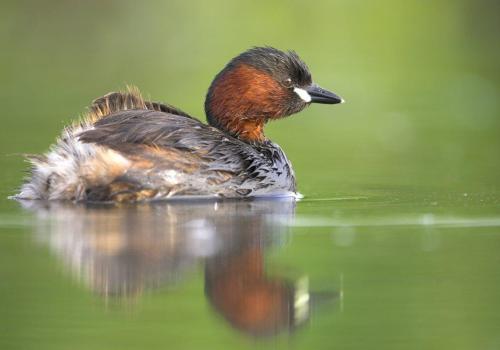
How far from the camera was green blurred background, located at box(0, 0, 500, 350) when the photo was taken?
5930 mm

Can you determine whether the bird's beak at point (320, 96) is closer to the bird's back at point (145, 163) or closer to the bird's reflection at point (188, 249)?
the bird's back at point (145, 163)

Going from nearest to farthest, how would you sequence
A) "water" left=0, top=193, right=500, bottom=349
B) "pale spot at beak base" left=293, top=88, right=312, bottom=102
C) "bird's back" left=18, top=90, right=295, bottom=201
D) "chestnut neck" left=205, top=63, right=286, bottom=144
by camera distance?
"water" left=0, top=193, right=500, bottom=349 < "bird's back" left=18, top=90, right=295, bottom=201 < "chestnut neck" left=205, top=63, right=286, bottom=144 < "pale spot at beak base" left=293, top=88, right=312, bottom=102

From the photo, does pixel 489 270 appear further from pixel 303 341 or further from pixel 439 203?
pixel 439 203

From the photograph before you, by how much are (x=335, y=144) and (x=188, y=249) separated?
609 centimetres

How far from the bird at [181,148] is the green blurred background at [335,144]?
39 centimetres

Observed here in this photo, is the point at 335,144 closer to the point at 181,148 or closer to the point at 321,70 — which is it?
the point at 181,148

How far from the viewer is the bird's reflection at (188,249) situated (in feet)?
20.4

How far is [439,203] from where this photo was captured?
9.21m

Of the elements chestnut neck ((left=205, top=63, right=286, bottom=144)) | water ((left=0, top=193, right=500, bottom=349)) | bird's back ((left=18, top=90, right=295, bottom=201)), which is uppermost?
chestnut neck ((left=205, top=63, right=286, bottom=144))

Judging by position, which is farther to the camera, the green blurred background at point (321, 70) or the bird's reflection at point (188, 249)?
the green blurred background at point (321, 70)

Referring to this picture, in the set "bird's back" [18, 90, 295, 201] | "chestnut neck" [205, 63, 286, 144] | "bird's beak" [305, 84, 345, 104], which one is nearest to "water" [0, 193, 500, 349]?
"bird's back" [18, 90, 295, 201]

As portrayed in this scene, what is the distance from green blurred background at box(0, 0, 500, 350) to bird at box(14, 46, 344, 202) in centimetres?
39

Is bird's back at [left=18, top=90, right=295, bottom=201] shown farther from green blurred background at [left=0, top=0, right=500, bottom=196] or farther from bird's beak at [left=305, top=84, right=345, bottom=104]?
bird's beak at [left=305, top=84, right=345, bottom=104]

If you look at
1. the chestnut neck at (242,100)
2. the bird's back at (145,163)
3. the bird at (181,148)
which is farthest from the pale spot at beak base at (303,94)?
the bird's back at (145,163)
